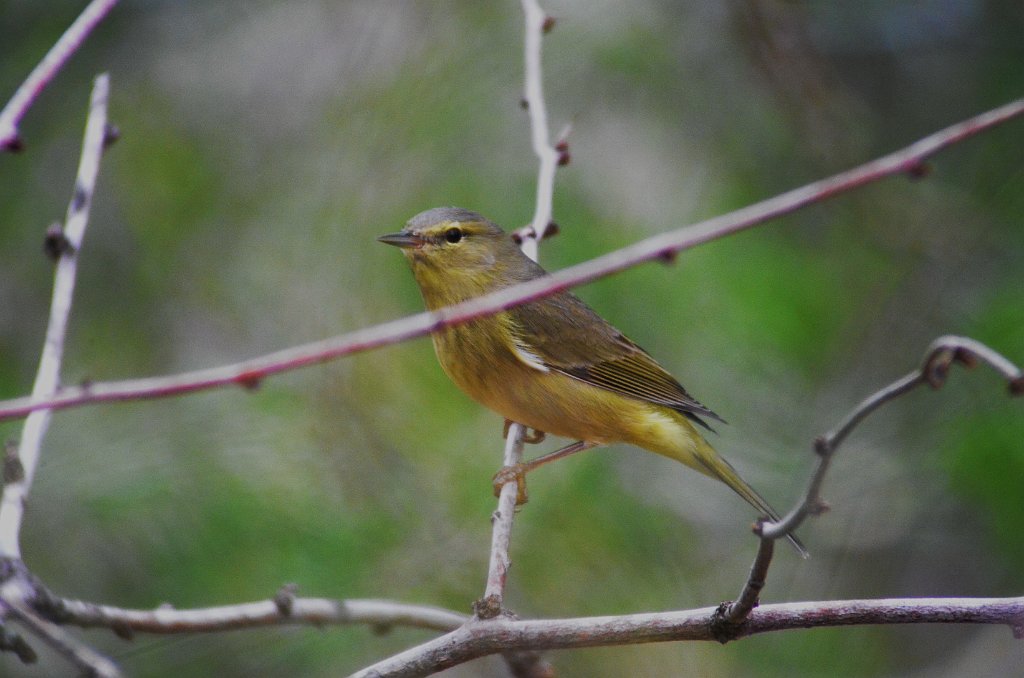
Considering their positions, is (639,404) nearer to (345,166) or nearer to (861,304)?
(861,304)

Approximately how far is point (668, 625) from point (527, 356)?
2.04 meters

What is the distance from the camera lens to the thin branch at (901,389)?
5.30 feet

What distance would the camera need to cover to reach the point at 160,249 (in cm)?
560

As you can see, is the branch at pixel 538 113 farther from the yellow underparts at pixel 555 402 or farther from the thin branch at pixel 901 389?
the thin branch at pixel 901 389

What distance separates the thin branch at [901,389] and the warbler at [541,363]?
2207mm

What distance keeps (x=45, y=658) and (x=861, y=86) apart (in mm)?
5427

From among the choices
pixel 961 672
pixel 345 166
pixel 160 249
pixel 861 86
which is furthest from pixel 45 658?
pixel 861 86

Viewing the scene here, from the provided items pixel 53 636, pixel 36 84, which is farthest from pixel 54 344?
pixel 53 636

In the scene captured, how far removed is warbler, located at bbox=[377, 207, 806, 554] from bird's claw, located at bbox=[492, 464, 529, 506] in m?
0.01

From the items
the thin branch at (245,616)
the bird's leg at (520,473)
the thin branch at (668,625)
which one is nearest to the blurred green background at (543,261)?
the bird's leg at (520,473)

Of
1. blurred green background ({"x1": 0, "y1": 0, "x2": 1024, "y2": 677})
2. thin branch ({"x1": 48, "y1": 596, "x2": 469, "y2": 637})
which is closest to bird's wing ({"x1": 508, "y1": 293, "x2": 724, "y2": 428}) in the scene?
blurred green background ({"x1": 0, "y1": 0, "x2": 1024, "y2": 677})

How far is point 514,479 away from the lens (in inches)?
144

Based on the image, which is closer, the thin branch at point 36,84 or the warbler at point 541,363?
the thin branch at point 36,84

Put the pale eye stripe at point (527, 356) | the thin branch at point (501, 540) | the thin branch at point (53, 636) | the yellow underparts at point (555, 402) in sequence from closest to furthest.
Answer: the thin branch at point (53, 636) < the thin branch at point (501, 540) < the yellow underparts at point (555, 402) < the pale eye stripe at point (527, 356)
